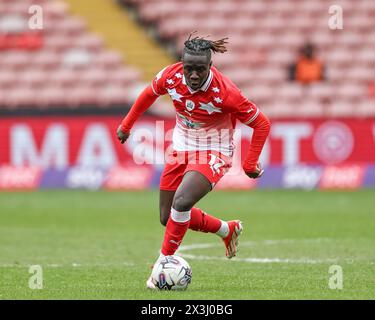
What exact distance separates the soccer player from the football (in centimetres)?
9

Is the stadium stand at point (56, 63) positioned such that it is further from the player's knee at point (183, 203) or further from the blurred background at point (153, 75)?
A: the player's knee at point (183, 203)

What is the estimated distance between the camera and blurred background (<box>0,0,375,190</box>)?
67.3 feet

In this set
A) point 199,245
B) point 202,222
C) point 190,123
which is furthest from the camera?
point 199,245

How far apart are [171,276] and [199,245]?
4.15m

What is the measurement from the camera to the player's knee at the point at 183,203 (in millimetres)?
8727

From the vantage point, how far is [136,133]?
2069 cm

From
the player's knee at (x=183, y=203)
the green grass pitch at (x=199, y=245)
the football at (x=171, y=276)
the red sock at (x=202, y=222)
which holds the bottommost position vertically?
the green grass pitch at (x=199, y=245)

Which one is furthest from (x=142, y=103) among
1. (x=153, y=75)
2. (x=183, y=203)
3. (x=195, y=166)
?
(x=153, y=75)

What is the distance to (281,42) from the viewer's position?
84.0 feet

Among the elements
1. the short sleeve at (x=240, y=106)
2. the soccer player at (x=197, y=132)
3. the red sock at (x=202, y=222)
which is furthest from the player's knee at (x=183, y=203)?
the short sleeve at (x=240, y=106)

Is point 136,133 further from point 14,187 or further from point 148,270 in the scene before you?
point 148,270

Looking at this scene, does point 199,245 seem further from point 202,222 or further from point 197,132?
point 197,132

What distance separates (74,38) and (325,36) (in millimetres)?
6327

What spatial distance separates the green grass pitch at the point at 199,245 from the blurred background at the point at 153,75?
0.82 meters
